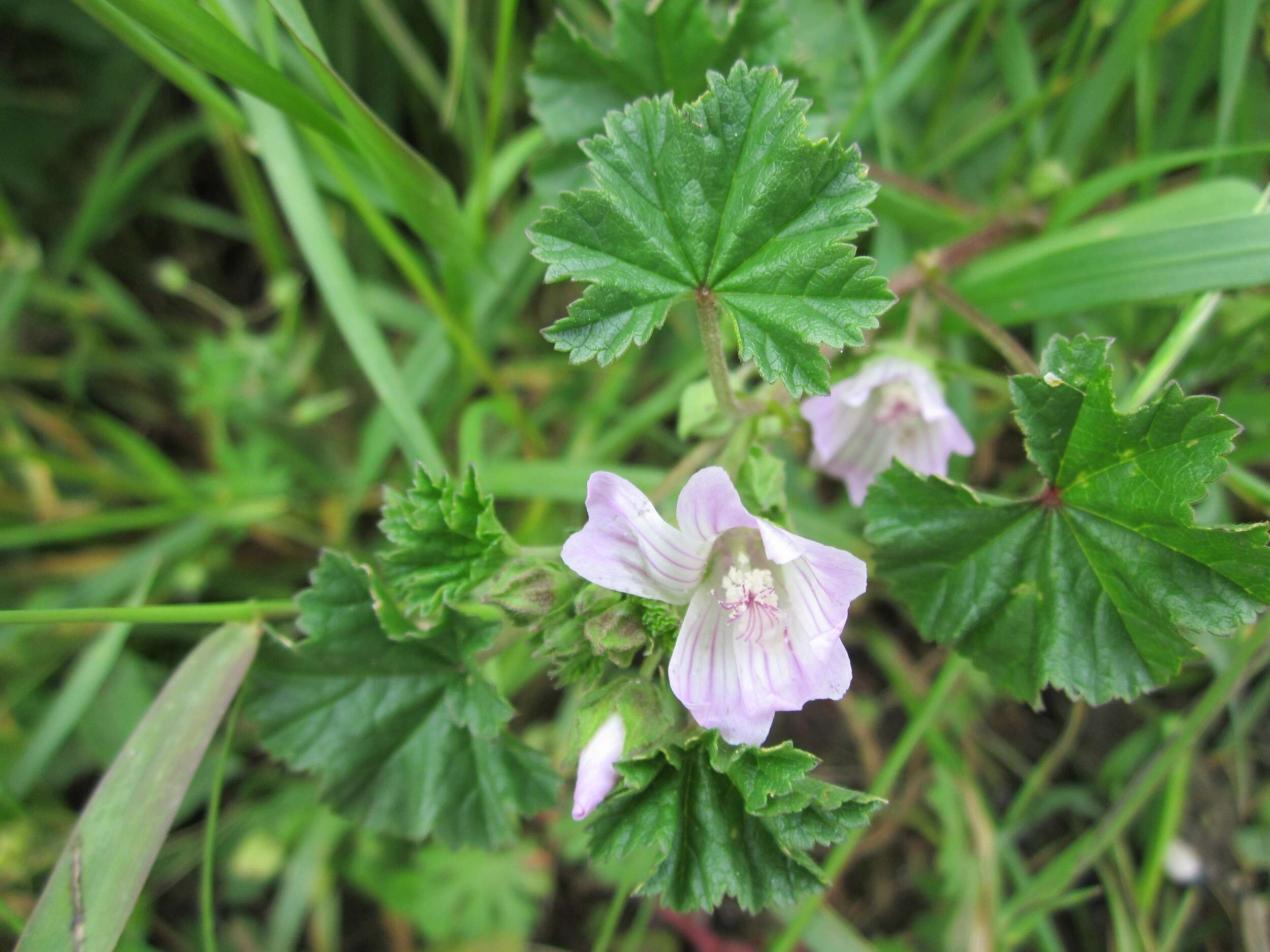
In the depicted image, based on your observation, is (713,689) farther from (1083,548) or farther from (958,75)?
(958,75)

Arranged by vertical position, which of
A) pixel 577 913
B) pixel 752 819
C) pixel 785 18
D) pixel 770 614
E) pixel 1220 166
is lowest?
pixel 577 913

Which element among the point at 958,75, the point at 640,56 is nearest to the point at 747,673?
the point at 640,56

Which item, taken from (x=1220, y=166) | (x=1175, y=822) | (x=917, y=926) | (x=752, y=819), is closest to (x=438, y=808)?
(x=752, y=819)

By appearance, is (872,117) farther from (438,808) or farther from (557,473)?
(438,808)

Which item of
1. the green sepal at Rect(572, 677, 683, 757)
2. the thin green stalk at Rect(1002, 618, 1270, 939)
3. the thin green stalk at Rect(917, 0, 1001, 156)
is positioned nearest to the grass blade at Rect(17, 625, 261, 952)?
the green sepal at Rect(572, 677, 683, 757)

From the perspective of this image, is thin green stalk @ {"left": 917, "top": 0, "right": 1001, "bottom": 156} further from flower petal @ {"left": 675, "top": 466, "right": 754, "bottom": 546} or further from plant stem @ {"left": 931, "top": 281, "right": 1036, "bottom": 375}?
flower petal @ {"left": 675, "top": 466, "right": 754, "bottom": 546}

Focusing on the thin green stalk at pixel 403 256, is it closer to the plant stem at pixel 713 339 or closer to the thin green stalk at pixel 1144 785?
the plant stem at pixel 713 339
